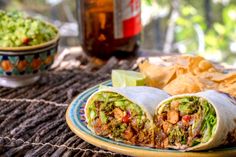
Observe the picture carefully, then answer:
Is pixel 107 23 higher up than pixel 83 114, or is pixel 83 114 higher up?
pixel 107 23

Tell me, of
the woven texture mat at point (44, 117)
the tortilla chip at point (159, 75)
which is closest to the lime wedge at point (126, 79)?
the tortilla chip at point (159, 75)

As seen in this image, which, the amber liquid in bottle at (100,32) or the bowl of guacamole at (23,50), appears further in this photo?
the amber liquid in bottle at (100,32)

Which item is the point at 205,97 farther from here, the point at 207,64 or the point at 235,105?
the point at 207,64

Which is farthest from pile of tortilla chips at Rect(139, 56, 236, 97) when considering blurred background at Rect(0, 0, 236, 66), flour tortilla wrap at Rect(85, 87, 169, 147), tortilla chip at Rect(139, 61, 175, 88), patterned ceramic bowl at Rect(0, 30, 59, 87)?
blurred background at Rect(0, 0, 236, 66)

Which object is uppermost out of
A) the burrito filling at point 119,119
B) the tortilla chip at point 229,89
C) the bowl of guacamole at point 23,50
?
the bowl of guacamole at point 23,50

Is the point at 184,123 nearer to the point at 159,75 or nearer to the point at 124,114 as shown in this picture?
the point at 124,114

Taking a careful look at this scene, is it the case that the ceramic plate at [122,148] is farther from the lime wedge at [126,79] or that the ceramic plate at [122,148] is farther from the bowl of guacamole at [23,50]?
the bowl of guacamole at [23,50]

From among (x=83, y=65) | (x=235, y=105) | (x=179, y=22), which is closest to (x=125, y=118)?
(x=235, y=105)
